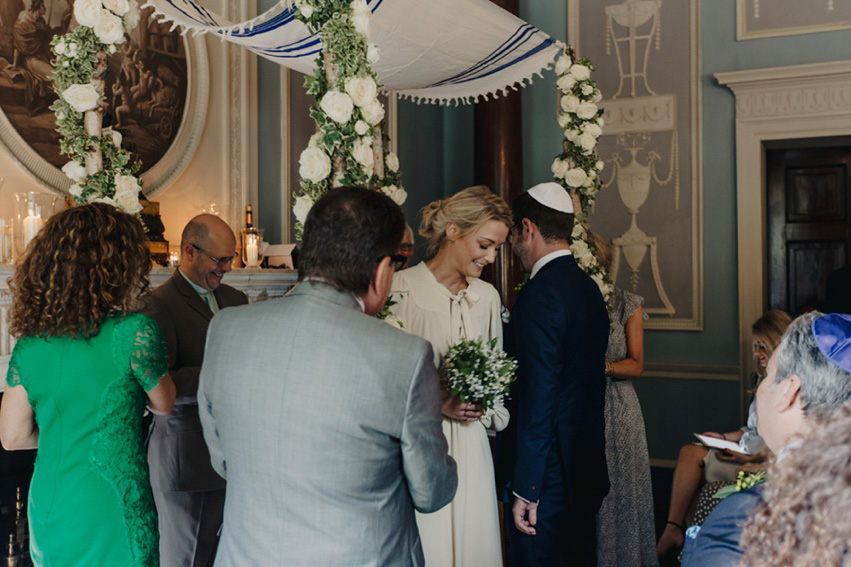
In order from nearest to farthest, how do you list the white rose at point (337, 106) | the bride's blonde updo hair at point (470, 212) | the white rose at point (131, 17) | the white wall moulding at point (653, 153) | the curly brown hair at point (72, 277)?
the curly brown hair at point (72, 277) < the white rose at point (337, 106) < the white rose at point (131, 17) < the bride's blonde updo hair at point (470, 212) < the white wall moulding at point (653, 153)

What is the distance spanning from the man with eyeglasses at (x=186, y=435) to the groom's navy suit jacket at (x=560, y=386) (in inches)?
49.8

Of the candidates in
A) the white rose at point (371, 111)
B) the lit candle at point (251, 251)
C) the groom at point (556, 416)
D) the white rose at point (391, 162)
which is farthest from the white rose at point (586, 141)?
the white rose at point (371, 111)

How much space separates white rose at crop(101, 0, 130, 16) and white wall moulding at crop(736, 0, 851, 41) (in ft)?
17.4

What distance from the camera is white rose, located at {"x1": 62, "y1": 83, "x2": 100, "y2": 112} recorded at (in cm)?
259

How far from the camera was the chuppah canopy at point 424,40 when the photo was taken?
345 cm

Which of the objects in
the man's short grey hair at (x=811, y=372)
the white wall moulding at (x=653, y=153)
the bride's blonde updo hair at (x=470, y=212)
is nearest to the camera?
the man's short grey hair at (x=811, y=372)

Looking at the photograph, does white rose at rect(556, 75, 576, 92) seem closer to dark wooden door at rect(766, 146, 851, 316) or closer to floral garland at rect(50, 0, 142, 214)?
floral garland at rect(50, 0, 142, 214)

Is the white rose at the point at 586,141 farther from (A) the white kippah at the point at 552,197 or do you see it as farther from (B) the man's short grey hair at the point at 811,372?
(B) the man's short grey hair at the point at 811,372

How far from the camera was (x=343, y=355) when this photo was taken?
1.62 meters

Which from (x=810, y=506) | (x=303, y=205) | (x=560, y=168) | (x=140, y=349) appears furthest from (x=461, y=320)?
(x=810, y=506)

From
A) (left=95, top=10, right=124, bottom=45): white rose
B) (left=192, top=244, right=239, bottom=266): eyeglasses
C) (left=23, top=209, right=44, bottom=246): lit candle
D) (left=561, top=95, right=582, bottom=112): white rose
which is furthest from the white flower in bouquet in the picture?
(left=561, top=95, right=582, bottom=112): white rose

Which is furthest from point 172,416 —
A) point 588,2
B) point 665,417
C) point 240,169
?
point 588,2

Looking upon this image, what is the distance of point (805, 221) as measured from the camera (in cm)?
669

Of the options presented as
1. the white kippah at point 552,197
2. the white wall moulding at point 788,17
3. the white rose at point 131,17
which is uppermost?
the white wall moulding at point 788,17
